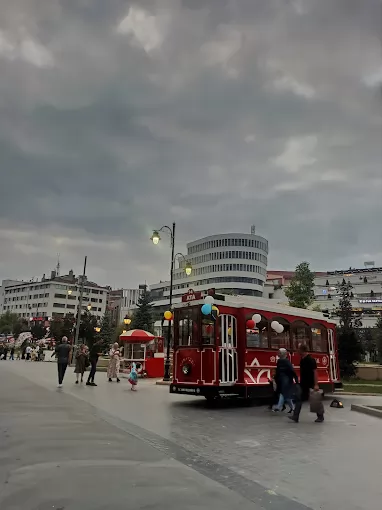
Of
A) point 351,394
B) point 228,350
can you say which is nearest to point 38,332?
point 351,394

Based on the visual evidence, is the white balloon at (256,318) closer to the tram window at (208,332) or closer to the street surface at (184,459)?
the tram window at (208,332)

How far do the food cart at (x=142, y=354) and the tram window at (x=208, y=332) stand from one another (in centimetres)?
1391

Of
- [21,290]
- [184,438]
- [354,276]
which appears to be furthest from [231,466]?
[21,290]

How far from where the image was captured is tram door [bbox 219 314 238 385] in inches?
538

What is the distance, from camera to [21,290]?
511 feet

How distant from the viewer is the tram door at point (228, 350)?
13672mm

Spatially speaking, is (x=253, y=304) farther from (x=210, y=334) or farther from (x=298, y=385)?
(x=298, y=385)

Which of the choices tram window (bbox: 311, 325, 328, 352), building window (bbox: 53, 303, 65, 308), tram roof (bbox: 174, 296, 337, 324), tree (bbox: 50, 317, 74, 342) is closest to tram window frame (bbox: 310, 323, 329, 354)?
tram window (bbox: 311, 325, 328, 352)

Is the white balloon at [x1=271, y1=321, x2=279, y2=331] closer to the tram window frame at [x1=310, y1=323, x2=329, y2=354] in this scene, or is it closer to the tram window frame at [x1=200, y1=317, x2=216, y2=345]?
the tram window frame at [x1=200, y1=317, x2=216, y2=345]

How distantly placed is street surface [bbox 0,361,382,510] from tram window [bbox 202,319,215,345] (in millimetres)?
2342

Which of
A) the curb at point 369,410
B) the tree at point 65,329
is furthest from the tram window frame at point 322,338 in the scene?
the tree at point 65,329

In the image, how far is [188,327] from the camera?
14391mm

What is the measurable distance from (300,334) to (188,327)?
5034 mm

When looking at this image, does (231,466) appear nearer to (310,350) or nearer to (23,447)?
(23,447)
